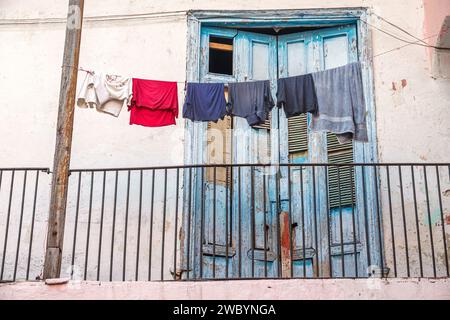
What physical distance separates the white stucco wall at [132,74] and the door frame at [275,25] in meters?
0.09

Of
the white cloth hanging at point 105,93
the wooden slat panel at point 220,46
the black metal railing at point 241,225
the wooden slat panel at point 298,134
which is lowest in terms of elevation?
the black metal railing at point 241,225

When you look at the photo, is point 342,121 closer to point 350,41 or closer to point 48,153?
point 350,41

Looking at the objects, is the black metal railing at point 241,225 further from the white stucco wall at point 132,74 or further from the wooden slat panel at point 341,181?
the white stucco wall at point 132,74

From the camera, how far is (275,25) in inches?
396

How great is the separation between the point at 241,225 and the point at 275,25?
260 cm

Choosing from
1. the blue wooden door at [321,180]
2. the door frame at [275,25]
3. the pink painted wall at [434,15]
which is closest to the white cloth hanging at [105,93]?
the door frame at [275,25]

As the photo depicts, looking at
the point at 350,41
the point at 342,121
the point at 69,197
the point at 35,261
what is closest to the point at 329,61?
the point at 350,41

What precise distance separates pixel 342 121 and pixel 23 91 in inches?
154

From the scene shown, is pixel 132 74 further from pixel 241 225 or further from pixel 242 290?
pixel 242 290

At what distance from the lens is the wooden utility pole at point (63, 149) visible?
7.86 meters

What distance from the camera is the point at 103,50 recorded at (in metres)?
10.0

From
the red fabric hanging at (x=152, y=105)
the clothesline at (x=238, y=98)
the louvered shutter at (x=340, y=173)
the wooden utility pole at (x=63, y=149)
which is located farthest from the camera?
the louvered shutter at (x=340, y=173)

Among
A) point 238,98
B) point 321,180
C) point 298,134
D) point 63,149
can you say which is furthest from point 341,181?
point 63,149

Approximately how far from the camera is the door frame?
9.41 m
